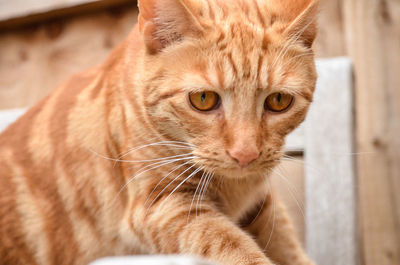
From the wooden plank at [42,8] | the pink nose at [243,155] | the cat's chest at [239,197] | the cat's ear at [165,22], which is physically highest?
the wooden plank at [42,8]

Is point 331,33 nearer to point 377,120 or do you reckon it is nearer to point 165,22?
point 377,120

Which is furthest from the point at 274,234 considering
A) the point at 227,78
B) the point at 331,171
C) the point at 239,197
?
the point at 227,78

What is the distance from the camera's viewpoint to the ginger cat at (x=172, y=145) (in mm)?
1271

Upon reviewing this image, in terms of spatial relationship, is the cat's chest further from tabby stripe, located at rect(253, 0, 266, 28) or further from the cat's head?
tabby stripe, located at rect(253, 0, 266, 28)

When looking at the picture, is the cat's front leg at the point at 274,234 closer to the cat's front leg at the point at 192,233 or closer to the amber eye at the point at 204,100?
the cat's front leg at the point at 192,233

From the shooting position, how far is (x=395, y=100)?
7.54 ft

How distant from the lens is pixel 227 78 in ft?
4.12

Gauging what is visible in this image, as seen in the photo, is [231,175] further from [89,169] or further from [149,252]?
[89,169]

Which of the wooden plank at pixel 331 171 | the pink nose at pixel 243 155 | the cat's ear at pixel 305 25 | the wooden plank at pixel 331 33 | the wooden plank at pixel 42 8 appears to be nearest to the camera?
the pink nose at pixel 243 155

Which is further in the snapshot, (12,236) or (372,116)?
(372,116)

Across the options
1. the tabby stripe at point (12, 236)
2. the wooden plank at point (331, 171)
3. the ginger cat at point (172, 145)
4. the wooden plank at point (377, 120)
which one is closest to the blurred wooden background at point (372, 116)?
the wooden plank at point (377, 120)

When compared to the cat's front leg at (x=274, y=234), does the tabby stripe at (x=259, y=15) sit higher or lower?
higher

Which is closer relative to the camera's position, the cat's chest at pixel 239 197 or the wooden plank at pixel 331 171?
the cat's chest at pixel 239 197

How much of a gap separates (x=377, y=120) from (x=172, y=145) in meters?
1.30
